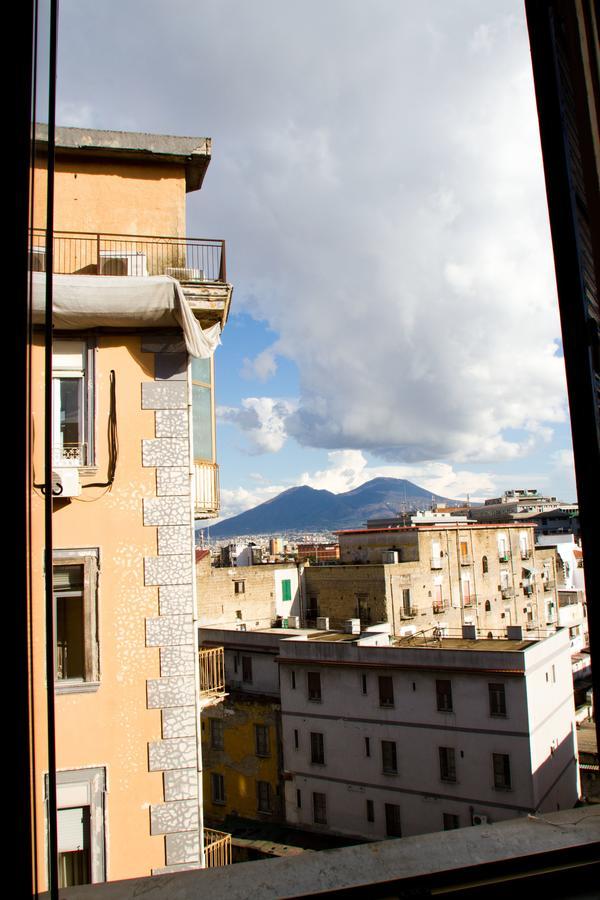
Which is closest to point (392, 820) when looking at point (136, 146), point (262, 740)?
point (262, 740)

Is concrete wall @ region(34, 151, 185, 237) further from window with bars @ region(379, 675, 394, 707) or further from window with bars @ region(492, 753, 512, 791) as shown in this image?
window with bars @ region(492, 753, 512, 791)

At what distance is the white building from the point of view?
1602 centimetres

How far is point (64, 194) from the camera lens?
19.7ft

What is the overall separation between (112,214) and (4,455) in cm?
557

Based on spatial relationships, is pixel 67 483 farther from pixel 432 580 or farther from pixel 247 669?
pixel 432 580

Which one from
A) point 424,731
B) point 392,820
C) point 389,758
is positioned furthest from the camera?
point 389,758

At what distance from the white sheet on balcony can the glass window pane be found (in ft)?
3.14

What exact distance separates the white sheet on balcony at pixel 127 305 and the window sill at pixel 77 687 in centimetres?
264

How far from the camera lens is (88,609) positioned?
16.6 feet

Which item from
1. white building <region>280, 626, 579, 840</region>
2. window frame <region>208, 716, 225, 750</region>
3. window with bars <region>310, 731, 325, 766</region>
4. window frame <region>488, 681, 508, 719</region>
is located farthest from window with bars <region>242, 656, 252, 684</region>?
window frame <region>488, 681, 508, 719</region>

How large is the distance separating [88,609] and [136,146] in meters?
4.12

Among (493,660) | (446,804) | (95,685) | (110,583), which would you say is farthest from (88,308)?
(446,804)

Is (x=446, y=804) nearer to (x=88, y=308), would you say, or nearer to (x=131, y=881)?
(x=88, y=308)

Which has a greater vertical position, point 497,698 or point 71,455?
point 71,455
